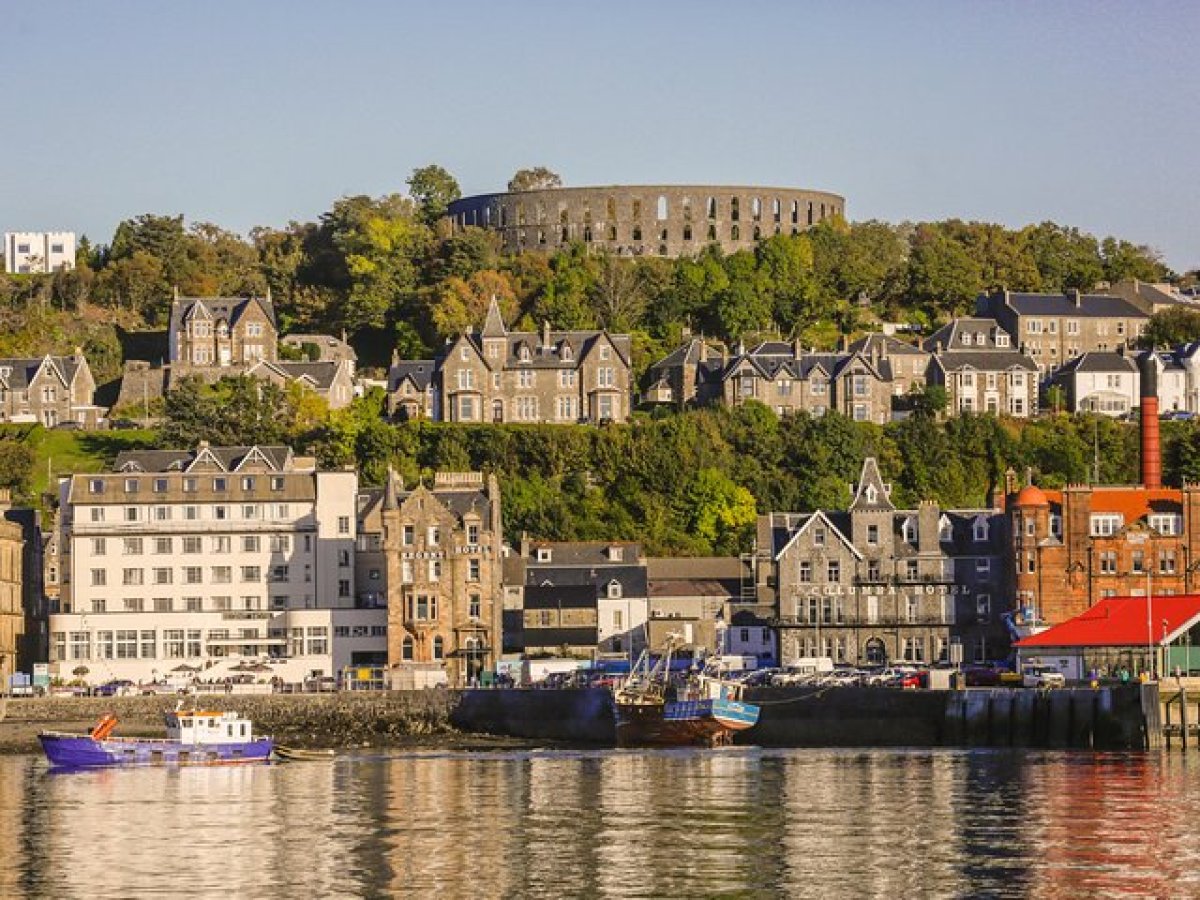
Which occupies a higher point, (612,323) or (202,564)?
(612,323)

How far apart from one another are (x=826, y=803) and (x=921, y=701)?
78.5ft

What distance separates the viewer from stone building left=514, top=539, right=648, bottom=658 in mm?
116125

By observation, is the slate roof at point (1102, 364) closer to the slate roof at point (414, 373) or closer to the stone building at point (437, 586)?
the slate roof at point (414, 373)

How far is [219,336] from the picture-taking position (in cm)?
15225

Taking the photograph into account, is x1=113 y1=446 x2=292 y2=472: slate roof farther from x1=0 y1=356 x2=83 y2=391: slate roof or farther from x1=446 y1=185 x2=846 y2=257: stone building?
x1=446 y1=185 x2=846 y2=257: stone building

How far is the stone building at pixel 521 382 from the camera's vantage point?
14212 cm

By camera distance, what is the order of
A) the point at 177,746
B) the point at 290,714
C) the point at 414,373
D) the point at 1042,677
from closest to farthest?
the point at 177,746
the point at 1042,677
the point at 290,714
the point at 414,373

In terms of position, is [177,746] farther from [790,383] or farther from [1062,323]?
[1062,323]

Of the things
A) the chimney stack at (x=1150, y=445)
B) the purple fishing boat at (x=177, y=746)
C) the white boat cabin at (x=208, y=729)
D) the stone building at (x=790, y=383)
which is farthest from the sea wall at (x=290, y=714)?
the stone building at (x=790, y=383)

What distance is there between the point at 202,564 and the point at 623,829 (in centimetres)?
5345

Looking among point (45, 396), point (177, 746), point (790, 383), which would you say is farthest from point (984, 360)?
point (177, 746)

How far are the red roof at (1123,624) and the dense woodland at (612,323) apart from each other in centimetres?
2899

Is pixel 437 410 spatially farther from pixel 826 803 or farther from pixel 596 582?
pixel 826 803

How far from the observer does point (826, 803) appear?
7100cm
